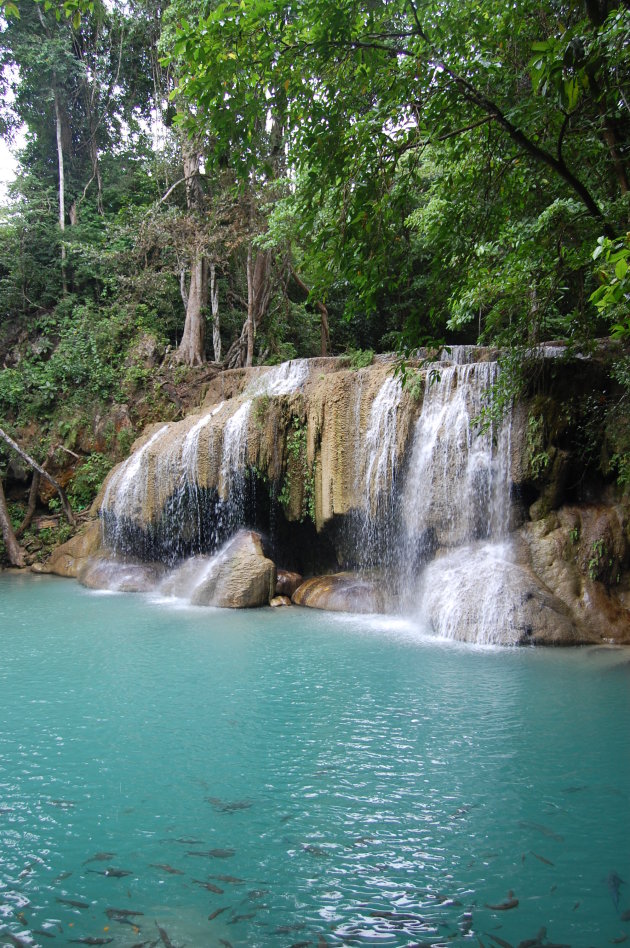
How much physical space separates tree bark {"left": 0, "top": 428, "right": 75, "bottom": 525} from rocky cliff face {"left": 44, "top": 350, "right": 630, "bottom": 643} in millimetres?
1939

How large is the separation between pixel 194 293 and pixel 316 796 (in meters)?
16.8

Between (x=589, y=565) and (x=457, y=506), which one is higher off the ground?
(x=457, y=506)

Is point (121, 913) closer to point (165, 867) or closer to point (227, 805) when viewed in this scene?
point (165, 867)

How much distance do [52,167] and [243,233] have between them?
1213cm

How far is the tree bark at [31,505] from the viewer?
1733cm

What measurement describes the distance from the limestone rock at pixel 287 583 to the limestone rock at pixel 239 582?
0.26 m

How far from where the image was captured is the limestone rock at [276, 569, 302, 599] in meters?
11.7

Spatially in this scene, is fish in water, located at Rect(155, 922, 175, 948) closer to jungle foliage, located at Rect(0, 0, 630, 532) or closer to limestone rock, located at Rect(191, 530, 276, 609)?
jungle foliage, located at Rect(0, 0, 630, 532)

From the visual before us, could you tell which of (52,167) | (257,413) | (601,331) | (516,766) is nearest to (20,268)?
(52,167)

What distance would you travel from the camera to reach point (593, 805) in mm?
4109

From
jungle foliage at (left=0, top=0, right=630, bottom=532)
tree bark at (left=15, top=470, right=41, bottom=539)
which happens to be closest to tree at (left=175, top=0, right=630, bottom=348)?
jungle foliage at (left=0, top=0, right=630, bottom=532)

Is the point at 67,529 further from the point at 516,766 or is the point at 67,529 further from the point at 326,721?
the point at 516,766

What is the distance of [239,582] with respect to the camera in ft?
36.7

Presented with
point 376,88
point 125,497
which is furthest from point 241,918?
point 125,497
